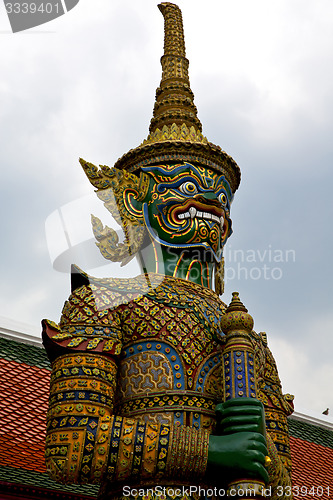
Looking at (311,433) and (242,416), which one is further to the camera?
(311,433)

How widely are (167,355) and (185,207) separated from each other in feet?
3.78

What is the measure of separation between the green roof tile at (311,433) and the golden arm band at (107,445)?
17.2ft

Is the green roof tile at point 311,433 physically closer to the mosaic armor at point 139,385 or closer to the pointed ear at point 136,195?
the mosaic armor at point 139,385

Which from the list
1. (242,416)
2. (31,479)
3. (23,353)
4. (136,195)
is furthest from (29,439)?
(242,416)

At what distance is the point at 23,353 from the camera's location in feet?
22.8

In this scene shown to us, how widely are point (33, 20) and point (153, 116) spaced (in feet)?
4.20

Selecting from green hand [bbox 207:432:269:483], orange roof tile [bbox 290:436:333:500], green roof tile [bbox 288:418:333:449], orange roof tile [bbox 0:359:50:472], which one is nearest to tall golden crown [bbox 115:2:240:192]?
green hand [bbox 207:432:269:483]

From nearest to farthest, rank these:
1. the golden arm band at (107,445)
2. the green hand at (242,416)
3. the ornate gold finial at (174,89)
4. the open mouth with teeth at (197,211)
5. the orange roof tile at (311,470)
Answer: the golden arm band at (107,445), the green hand at (242,416), the open mouth with teeth at (197,211), the ornate gold finial at (174,89), the orange roof tile at (311,470)

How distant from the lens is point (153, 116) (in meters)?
5.52

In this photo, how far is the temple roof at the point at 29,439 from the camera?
5.63 meters

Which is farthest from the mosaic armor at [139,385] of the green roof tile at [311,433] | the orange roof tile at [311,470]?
the green roof tile at [311,433]

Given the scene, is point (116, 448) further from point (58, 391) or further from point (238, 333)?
point (238, 333)

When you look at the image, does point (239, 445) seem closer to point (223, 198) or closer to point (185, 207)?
point (185, 207)

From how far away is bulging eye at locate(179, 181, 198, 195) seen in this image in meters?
4.73
